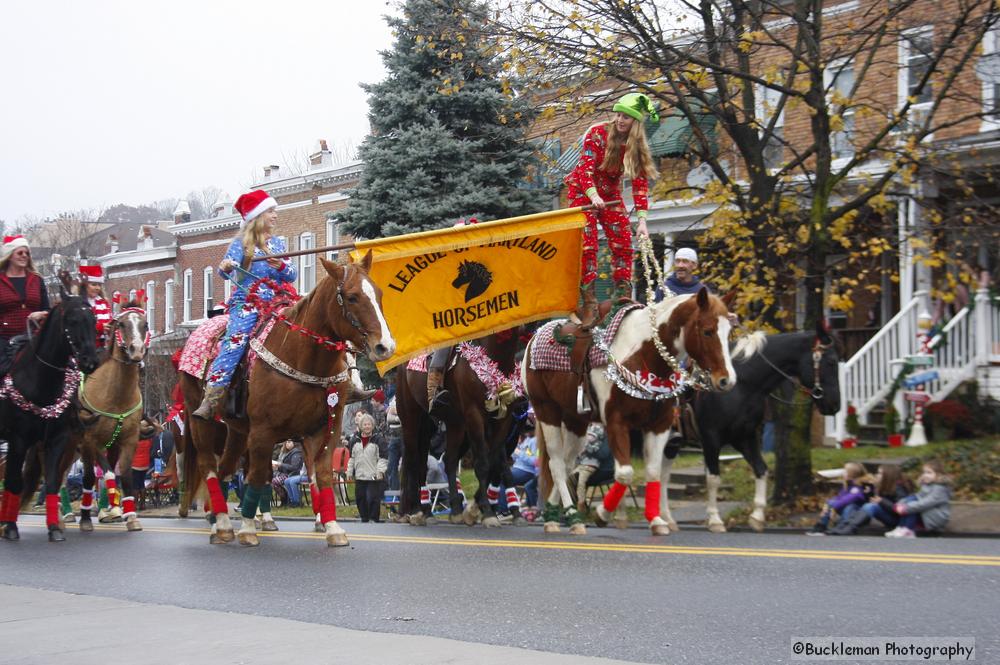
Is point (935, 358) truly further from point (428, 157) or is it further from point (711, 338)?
point (428, 157)

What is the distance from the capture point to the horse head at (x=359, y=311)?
10359mm

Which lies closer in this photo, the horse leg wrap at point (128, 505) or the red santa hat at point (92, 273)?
the red santa hat at point (92, 273)

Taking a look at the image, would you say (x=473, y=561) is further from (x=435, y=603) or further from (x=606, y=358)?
(x=606, y=358)

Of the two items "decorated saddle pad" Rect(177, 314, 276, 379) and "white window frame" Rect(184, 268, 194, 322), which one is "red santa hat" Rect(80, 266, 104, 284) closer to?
"decorated saddle pad" Rect(177, 314, 276, 379)

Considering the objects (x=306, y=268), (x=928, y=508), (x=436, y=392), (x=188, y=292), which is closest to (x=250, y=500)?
(x=436, y=392)

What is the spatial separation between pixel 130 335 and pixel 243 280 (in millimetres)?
3795

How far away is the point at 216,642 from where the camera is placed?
6.59 meters

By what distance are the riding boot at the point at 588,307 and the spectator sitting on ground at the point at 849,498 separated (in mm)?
3155

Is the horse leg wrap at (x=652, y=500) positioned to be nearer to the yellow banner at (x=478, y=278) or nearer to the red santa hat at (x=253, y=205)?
the yellow banner at (x=478, y=278)

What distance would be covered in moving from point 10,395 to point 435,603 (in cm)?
727

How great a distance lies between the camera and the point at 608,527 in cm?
1341

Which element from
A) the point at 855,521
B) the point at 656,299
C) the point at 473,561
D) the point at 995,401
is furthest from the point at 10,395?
the point at 995,401

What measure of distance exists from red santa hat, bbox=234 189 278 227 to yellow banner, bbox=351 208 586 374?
4.32 feet

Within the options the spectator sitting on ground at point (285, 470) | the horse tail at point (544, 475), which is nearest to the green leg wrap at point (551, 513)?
the horse tail at point (544, 475)
